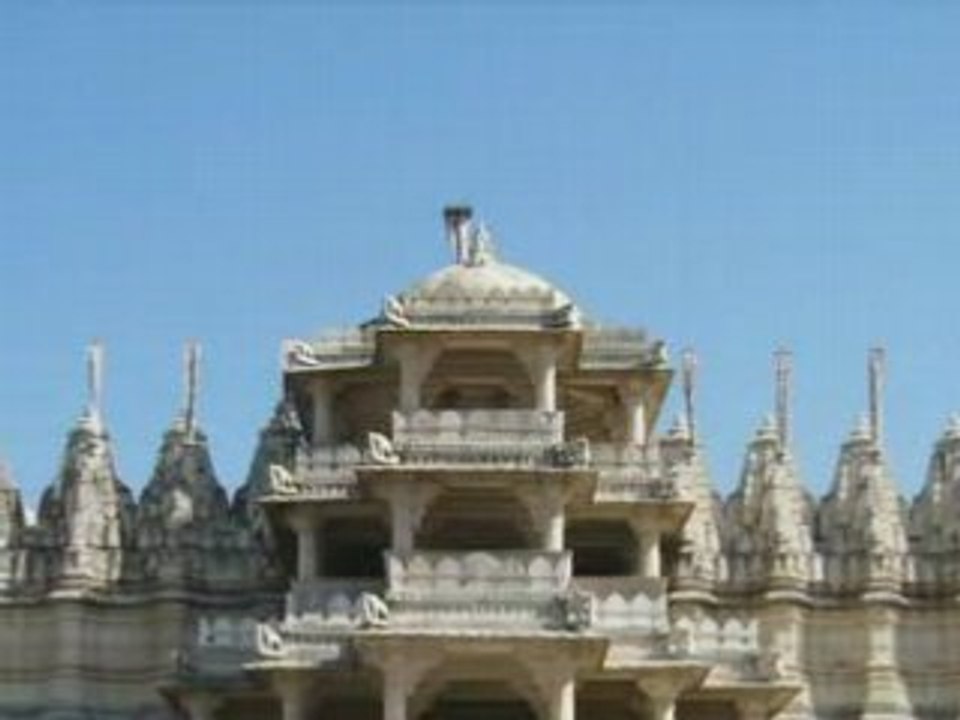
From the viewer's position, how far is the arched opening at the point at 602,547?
5834 centimetres

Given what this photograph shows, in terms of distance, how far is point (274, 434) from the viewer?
64.8 m

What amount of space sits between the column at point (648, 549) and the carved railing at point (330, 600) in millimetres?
5208

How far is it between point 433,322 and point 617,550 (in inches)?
241

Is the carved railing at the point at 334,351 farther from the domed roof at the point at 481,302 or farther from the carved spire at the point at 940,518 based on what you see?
the carved spire at the point at 940,518

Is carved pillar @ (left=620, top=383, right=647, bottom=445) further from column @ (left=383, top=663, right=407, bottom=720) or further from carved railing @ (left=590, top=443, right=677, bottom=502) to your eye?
column @ (left=383, top=663, right=407, bottom=720)

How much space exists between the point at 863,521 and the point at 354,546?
440 inches

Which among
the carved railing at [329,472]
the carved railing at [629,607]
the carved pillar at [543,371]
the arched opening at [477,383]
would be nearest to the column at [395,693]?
the carved railing at [629,607]

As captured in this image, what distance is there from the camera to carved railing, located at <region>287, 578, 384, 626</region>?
178 feet

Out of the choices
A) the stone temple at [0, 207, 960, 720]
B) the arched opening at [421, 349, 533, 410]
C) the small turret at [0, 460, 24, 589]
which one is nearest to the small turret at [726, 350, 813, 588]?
the stone temple at [0, 207, 960, 720]

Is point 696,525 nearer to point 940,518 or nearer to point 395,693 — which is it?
point 940,518

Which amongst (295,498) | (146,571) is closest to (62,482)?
(146,571)

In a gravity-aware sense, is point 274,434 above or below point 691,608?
above

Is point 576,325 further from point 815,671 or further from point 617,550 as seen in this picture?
point 815,671

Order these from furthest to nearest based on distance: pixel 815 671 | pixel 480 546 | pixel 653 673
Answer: pixel 815 671
pixel 480 546
pixel 653 673
